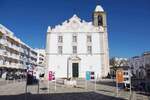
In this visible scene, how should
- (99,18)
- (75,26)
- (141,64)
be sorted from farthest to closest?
(141,64) → (99,18) → (75,26)

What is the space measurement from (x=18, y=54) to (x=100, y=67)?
33359mm

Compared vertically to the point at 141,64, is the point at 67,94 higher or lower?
lower

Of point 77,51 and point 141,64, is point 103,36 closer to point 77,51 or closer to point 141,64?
point 77,51

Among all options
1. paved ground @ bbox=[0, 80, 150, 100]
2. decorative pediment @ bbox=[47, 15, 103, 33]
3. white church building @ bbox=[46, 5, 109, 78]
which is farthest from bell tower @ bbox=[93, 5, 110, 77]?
paved ground @ bbox=[0, 80, 150, 100]

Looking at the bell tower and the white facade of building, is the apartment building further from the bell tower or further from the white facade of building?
the white facade of building

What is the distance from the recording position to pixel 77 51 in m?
57.4

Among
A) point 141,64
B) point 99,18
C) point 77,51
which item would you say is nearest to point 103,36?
point 99,18

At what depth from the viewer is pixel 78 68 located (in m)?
57.2

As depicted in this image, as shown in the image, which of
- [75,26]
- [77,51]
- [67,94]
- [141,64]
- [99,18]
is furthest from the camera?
[141,64]

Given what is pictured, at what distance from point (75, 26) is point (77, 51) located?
5.90 metres

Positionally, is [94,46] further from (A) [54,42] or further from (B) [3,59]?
(B) [3,59]

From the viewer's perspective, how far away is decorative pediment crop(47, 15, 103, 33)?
58.5m

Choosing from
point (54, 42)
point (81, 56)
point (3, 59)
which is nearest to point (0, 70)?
point (3, 59)

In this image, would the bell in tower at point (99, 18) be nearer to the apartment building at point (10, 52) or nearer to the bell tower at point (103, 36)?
the bell tower at point (103, 36)
